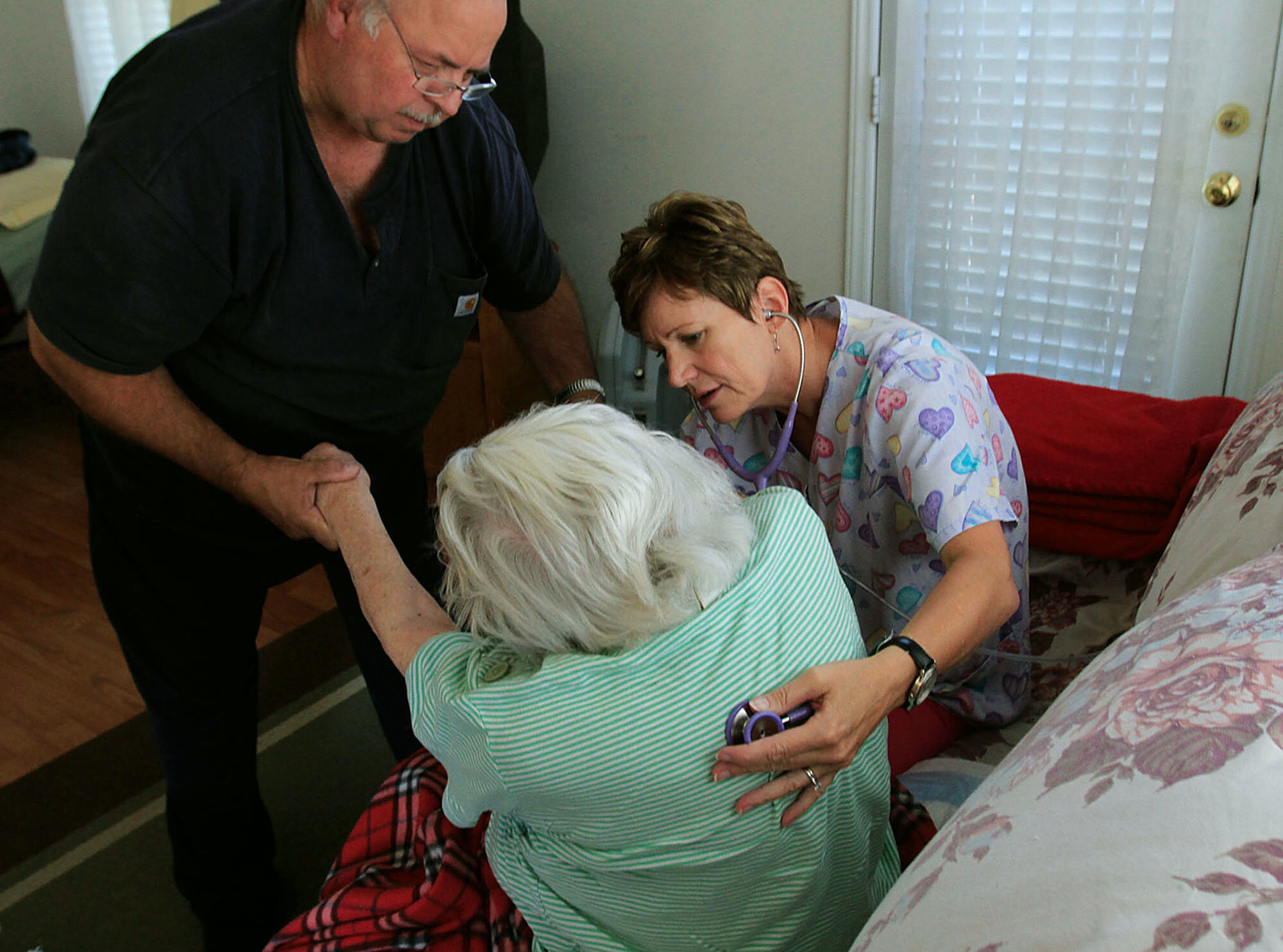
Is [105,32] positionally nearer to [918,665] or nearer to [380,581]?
[380,581]

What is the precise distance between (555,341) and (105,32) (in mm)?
4001

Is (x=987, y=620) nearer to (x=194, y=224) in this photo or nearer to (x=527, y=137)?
(x=194, y=224)

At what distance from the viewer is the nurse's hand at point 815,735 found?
92 centimetres

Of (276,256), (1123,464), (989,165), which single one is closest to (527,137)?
(989,165)

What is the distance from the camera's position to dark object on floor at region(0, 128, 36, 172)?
14.0 feet

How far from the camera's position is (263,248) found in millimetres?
1389

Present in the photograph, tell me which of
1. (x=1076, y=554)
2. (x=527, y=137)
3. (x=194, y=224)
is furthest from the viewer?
(x=527, y=137)

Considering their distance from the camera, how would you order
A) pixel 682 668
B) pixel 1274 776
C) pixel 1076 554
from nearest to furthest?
pixel 1274 776
pixel 682 668
pixel 1076 554

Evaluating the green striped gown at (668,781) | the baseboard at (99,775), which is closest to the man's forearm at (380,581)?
the green striped gown at (668,781)

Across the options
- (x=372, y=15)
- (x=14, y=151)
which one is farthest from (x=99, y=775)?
(x=14, y=151)

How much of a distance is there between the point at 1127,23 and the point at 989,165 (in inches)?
15.4

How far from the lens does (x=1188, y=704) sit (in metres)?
0.69

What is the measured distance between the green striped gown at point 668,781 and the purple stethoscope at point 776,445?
384 mm

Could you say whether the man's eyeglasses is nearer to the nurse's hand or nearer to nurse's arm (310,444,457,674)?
nurse's arm (310,444,457,674)
